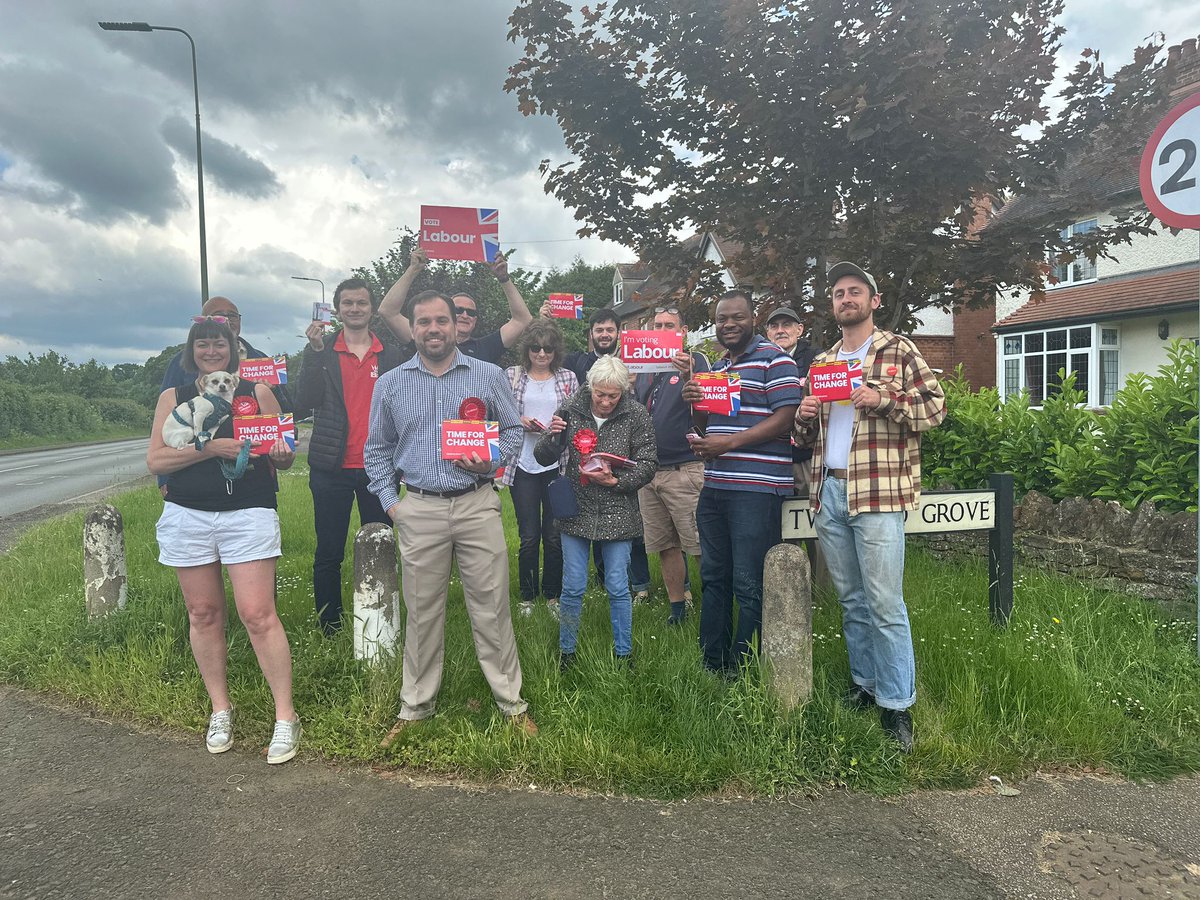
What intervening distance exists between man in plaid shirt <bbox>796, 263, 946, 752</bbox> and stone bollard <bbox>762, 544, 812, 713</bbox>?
289 mm

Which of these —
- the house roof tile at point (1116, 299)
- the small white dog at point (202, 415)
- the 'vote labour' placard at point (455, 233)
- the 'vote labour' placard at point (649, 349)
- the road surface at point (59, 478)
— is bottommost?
the road surface at point (59, 478)

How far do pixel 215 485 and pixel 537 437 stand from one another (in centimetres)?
207

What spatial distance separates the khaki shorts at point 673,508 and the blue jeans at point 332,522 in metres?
1.75

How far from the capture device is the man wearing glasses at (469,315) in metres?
4.37

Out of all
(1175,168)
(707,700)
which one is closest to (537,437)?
(707,700)

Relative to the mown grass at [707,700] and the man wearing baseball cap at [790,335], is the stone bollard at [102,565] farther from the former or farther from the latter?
the man wearing baseball cap at [790,335]

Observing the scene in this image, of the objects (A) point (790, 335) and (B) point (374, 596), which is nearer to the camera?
(B) point (374, 596)

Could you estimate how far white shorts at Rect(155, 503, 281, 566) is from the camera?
11.4 feet

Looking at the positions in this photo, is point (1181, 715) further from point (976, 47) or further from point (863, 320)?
point (976, 47)

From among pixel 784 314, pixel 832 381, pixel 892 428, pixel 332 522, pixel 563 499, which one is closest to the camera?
pixel 832 381

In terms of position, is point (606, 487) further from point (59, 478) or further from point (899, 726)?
point (59, 478)

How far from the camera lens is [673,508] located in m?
4.94

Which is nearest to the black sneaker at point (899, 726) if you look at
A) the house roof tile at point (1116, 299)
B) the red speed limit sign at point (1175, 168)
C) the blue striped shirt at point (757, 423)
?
the blue striped shirt at point (757, 423)

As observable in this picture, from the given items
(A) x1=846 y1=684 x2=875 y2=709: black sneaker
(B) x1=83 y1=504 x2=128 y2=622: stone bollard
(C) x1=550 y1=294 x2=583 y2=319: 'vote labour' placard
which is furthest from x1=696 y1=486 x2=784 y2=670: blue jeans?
(B) x1=83 y1=504 x2=128 y2=622: stone bollard
